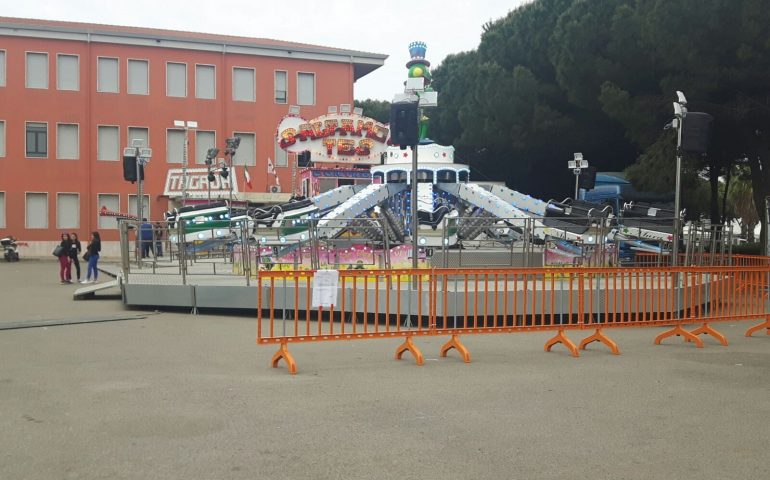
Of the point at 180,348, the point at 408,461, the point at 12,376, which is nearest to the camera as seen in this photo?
the point at 408,461

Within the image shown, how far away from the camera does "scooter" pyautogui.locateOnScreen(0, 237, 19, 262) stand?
36662 millimetres

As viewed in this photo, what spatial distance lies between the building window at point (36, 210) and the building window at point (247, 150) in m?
10.0

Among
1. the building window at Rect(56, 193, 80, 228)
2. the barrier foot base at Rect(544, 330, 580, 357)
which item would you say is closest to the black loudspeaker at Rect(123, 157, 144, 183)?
the barrier foot base at Rect(544, 330, 580, 357)

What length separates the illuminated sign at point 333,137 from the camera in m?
26.5

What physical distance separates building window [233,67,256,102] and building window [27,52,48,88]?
9.62 metres

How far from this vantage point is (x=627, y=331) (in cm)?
1246

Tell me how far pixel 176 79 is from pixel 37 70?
6.89m

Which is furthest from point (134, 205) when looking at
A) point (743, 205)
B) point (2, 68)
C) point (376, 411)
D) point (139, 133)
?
point (376, 411)

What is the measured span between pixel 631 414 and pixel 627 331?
5.89 m

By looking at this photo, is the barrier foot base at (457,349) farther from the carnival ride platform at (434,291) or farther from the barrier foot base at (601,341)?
the barrier foot base at (601,341)

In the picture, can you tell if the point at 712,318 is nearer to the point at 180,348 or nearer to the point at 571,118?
the point at 180,348

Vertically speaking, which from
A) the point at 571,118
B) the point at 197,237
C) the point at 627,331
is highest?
the point at 571,118

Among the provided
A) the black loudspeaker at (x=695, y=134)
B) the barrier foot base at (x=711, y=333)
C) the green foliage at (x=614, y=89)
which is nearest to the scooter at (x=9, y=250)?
the green foliage at (x=614, y=89)

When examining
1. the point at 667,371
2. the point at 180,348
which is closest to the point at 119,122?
the point at 180,348
